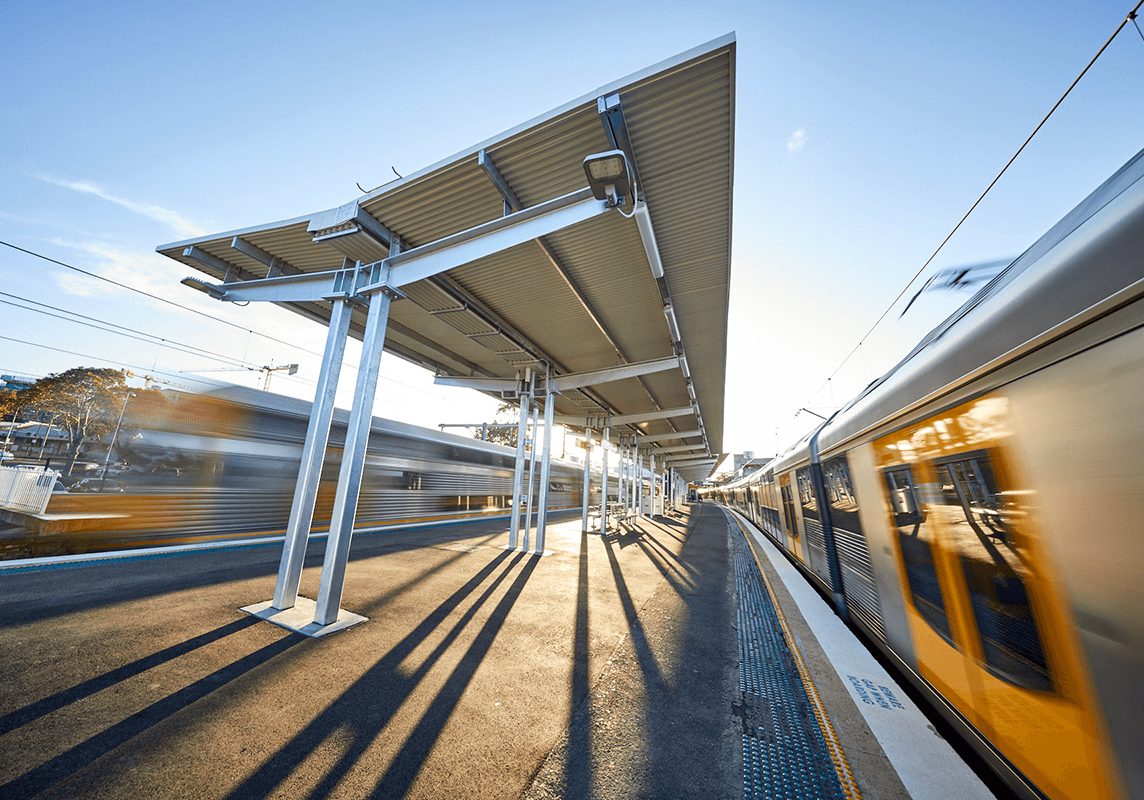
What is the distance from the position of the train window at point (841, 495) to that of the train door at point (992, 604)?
55.3 inches

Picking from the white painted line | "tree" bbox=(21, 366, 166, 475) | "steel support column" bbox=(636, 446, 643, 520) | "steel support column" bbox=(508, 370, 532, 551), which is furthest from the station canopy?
"tree" bbox=(21, 366, 166, 475)

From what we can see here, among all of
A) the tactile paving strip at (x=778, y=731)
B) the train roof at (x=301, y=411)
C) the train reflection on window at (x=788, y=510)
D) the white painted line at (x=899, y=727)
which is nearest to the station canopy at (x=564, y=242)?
the train roof at (x=301, y=411)

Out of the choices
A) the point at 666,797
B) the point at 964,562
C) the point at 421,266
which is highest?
the point at 421,266

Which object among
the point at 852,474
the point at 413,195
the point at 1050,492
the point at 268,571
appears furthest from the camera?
the point at 268,571

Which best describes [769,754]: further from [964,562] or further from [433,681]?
[433,681]

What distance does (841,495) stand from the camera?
4879 millimetres

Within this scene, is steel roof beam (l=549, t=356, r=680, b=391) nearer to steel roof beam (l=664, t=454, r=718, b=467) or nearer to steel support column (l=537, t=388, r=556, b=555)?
steel support column (l=537, t=388, r=556, b=555)

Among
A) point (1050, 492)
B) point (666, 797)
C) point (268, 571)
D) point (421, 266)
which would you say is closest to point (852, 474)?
point (1050, 492)

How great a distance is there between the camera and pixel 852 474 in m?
4.38

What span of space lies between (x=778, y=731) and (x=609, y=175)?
503cm

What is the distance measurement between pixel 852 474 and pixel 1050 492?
2.81 metres

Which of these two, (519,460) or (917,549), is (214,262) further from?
(917,549)

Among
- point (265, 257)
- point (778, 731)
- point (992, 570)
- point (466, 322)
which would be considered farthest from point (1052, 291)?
point (265, 257)

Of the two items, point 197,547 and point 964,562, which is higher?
point 964,562
